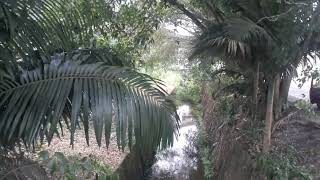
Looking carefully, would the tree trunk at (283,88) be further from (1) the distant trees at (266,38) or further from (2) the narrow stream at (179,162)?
(2) the narrow stream at (179,162)

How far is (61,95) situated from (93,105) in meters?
0.21

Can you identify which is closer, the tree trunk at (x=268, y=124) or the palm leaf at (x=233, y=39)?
the palm leaf at (x=233, y=39)

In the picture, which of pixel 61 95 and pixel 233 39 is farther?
pixel 233 39

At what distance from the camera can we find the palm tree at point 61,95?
2.35 metres

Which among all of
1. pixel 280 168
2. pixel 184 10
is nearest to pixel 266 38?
pixel 280 168

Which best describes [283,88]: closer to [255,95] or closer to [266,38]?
[255,95]

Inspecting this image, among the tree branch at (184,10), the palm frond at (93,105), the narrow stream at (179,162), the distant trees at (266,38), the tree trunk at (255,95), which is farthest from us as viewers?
the narrow stream at (179,162)

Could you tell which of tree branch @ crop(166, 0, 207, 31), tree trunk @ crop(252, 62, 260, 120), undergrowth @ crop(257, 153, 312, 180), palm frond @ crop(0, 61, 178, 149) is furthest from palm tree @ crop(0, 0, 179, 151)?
tree branch @ crop(166, 0, 207, 31)

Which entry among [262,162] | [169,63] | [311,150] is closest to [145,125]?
[262,162]

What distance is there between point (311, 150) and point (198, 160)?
505 cm

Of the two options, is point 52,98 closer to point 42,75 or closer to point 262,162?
point 42,75

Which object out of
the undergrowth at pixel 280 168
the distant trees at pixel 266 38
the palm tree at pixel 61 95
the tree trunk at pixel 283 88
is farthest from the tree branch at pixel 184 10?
the palm tree at pixel 61 95

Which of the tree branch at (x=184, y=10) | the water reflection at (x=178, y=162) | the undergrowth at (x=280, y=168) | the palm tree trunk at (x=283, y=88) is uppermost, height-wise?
the tree branch at (x=184, y=10)

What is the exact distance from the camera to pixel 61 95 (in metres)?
2.43
